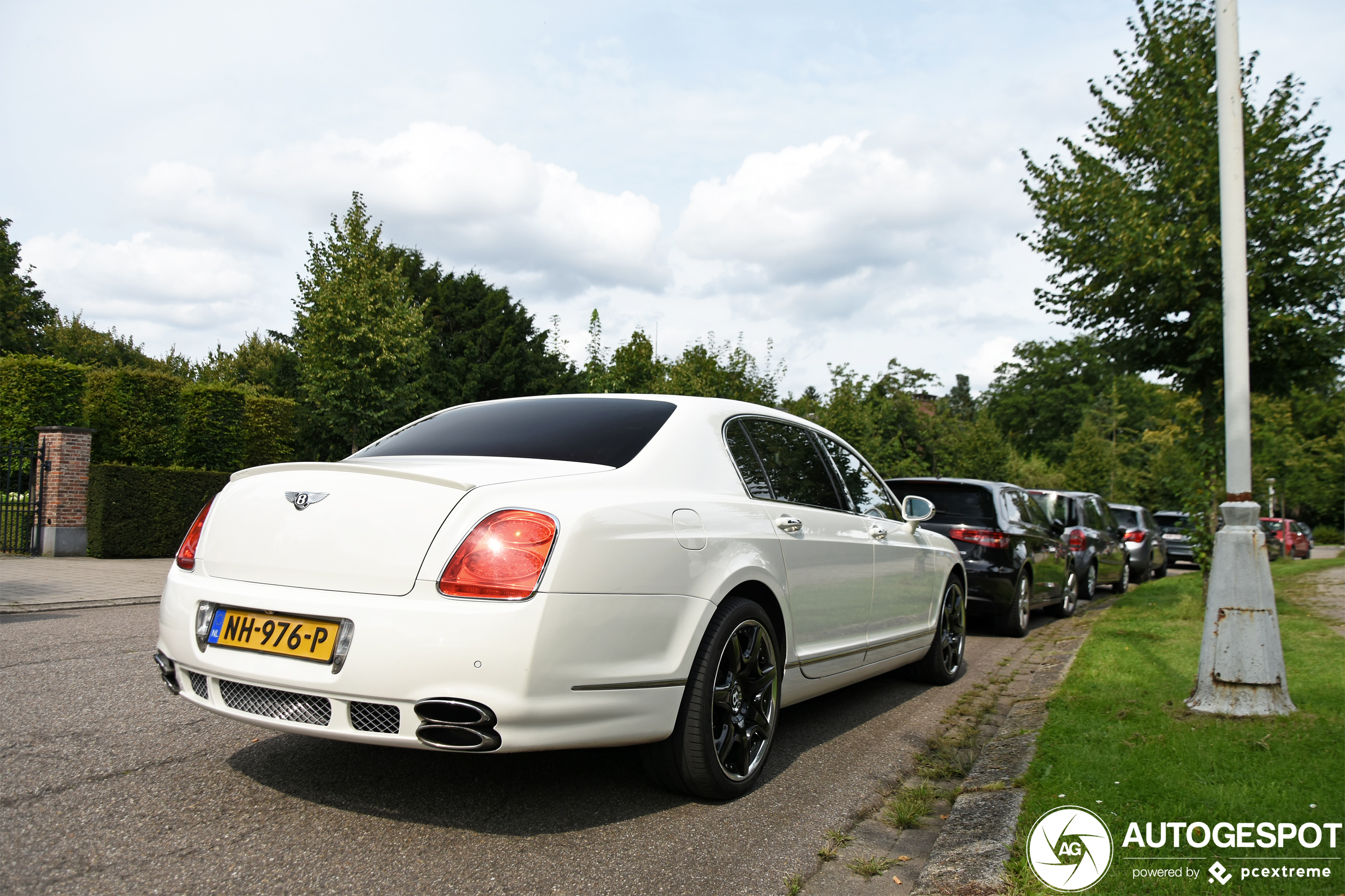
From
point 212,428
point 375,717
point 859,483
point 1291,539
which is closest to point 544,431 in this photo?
point 375,717

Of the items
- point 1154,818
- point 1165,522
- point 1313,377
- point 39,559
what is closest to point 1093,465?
point 1165,522

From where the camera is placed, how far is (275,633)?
3158 millimetres

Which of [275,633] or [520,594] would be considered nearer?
[520,594]

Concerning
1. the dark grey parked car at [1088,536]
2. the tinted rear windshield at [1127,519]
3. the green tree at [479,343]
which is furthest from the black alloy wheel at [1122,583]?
the green tree at [479,343]

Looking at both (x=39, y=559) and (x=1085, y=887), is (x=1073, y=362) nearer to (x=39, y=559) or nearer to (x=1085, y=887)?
(x=39, y=559)

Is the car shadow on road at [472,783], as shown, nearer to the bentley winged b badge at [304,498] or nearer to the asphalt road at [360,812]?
the asphalt road at [360,812]

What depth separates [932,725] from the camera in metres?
5.35

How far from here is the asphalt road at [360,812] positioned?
285cm

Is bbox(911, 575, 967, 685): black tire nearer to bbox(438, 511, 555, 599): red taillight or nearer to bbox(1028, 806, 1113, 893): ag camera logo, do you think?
bbox(1028, 806, 1113, 893): ag camera logo

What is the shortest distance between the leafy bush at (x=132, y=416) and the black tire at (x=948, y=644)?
15.2 metres

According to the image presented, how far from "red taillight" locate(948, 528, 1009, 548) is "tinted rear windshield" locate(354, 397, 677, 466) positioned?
245 inches

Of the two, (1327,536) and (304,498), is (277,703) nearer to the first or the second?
(304,498)

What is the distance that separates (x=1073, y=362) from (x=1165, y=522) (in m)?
56.3

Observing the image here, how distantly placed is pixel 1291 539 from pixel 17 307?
56.3 metres
